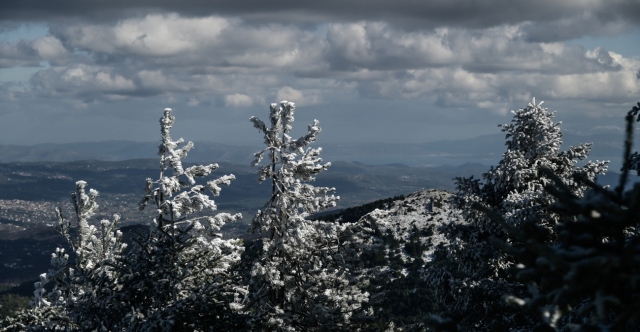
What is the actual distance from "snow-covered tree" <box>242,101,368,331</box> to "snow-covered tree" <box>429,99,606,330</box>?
14.5ft

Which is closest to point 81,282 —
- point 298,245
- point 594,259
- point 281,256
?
point 281,256

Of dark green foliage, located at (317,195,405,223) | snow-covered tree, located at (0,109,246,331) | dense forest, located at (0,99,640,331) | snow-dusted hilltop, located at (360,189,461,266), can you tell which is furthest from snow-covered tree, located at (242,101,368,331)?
dark green foliage, located at (317,195,405,223)

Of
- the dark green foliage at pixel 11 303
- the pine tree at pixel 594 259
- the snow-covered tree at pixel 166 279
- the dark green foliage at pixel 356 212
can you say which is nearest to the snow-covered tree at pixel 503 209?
the snow-covered tree at pixel 166 279

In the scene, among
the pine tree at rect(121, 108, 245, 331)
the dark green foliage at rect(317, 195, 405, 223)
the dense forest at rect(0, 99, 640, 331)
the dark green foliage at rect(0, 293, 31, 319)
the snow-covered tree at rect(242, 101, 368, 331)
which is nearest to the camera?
the pine tree at rect(121, 108, 245, 331)

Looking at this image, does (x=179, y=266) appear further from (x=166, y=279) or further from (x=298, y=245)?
(x=298, y=245)

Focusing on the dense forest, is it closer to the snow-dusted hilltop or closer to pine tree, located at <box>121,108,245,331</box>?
pine tree, located at <box>121,108,245,331</box>

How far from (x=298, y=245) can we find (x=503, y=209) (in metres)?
7.83

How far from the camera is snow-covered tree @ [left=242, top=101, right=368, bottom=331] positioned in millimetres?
17031

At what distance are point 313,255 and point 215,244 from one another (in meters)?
3.17

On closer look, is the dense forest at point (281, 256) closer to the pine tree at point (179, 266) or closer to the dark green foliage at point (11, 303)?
the pine tree at point (179, 266)

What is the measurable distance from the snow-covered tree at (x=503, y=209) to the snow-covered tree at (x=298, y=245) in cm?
443

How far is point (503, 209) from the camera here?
20.9 m

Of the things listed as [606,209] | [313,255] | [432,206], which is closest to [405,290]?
[432,206]

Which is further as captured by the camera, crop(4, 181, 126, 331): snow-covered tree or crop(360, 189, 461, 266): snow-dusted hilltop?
crop(360, 189, 461, 266): snow-dusted hilltop
